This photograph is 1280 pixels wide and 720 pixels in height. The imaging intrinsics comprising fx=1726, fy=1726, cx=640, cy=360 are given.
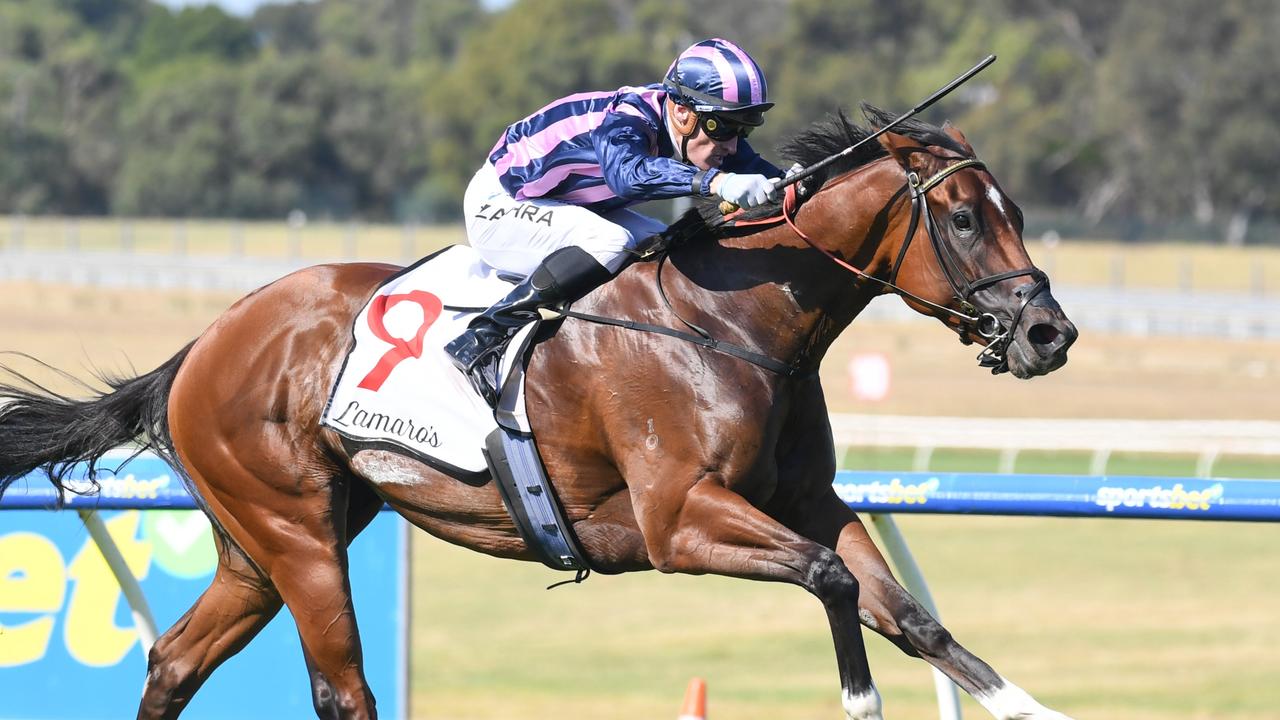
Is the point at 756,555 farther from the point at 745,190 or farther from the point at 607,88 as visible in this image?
the point at 607,88

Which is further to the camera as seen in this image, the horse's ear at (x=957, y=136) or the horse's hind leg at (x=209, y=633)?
the horse's hind leg at (x=209, y=633)

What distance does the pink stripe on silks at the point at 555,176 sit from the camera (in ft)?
14.1

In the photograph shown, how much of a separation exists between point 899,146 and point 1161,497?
1.32 meters

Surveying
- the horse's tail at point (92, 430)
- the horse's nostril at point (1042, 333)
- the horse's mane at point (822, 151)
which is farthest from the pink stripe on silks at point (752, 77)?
the horse's tail at point (92, 430)

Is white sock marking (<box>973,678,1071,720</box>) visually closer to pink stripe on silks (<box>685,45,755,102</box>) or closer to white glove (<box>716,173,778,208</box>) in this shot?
white glove (<box>716,173,778,208</box>)

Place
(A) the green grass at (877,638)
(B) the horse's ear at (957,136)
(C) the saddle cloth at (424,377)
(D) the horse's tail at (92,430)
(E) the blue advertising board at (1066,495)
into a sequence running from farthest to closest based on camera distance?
(A) the green grass at (877,638)
(D) the horse's tail at (92,430)
(E) the blue advertising board at (1066,495)
(C) the saddle cloth at (424,377)
(B) the horse's ear at (957,136)

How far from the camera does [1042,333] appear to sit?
12.3 feet

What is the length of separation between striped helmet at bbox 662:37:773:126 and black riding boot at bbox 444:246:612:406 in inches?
18.1

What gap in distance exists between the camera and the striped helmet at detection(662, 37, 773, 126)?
413 centimetres

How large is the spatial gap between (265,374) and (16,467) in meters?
0.89

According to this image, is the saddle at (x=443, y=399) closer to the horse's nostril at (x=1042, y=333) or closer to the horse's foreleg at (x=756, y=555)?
the horse's foreleg at (x=756, y=555)

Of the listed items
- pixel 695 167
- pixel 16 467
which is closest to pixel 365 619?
pixel 16 467

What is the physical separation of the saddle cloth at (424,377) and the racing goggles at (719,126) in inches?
25.4

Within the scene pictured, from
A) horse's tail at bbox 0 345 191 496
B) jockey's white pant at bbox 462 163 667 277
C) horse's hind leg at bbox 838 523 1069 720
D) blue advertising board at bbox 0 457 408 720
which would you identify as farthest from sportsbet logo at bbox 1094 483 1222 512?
horse's tail at bbox 0 345 191 496
